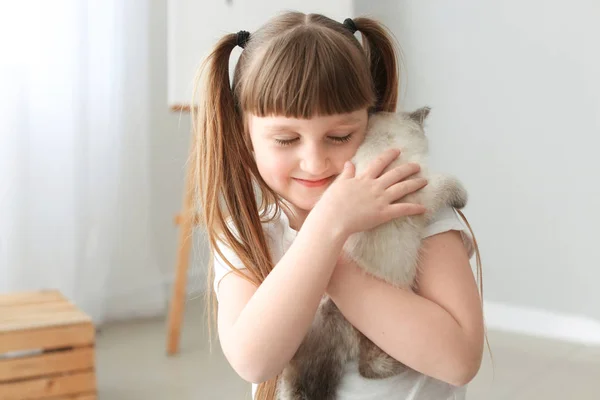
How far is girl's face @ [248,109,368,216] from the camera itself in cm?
85

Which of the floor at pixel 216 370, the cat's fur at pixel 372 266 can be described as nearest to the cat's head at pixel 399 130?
the cat's fur at pixel 372 266

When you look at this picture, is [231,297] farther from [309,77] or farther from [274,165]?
[309,77]

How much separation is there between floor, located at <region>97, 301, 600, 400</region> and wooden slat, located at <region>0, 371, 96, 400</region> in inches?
9.9

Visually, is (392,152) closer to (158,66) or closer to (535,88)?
(535,88)

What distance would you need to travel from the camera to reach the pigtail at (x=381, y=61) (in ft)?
3.21

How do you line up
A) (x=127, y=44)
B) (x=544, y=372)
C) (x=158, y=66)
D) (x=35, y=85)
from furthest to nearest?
(x=158, y=66) < (x=127, y=44) < (x=35, y=85) < (x=544, y=372)

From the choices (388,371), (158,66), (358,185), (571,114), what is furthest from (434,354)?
(158,66)

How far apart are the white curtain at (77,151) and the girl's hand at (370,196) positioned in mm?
1726

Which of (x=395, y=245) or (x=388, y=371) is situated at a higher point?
(x=395, y=245)

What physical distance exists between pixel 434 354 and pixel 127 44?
1.95 meters

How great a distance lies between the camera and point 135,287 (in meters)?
2.64

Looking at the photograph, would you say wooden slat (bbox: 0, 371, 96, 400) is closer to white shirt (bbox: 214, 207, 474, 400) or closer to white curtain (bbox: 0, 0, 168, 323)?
white curtain (bbox: 0, 0, 168, 323)

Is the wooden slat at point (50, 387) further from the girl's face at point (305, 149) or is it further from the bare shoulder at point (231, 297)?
the girl's face at point (305, 149)

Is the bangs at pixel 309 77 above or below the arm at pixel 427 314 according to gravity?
above
